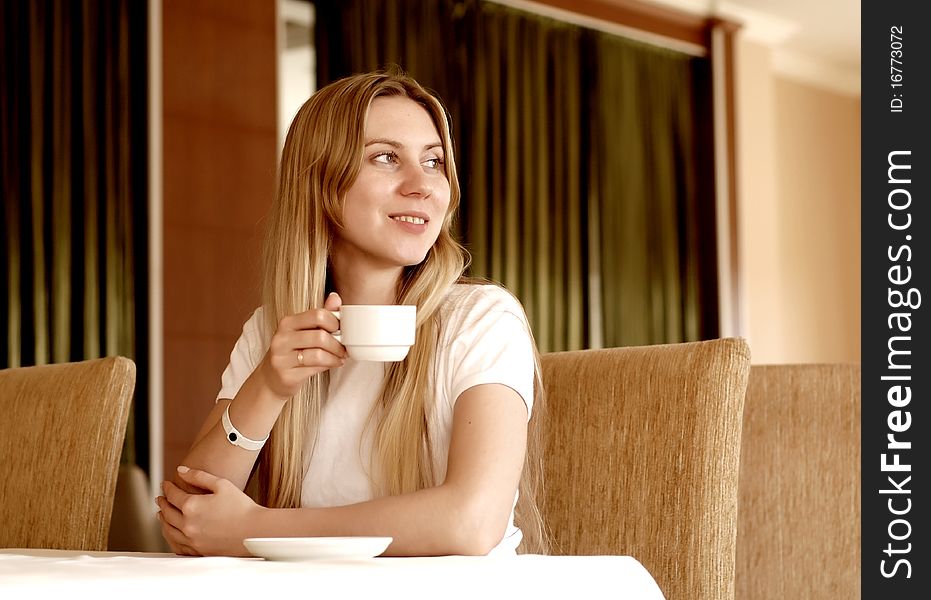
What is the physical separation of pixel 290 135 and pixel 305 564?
977mm

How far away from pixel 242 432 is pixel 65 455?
0.46 meters

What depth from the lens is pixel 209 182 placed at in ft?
16.3

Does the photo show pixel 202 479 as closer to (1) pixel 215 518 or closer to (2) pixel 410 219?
(1) pixel 215 518

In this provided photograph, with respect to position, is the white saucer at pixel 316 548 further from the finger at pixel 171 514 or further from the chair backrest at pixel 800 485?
A: the chair backrest at pixel 800 485

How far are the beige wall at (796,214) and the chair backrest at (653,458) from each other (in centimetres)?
571

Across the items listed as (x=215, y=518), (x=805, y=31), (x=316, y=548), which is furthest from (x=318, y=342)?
(x=805, y=31)

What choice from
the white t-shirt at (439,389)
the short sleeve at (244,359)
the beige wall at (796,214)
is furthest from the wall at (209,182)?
the beige wall at (796,214)

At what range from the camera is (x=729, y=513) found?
1.57 m

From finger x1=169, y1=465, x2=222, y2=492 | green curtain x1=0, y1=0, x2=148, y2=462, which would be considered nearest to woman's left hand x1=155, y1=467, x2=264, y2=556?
finger x1=169, y1=465, x2=222, y2=492

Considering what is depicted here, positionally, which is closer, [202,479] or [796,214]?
[202,479]

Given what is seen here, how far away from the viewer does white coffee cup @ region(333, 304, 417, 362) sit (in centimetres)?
136

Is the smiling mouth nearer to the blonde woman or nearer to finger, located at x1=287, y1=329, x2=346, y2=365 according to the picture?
the blonde woman

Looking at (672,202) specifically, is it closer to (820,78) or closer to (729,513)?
(820,78)
